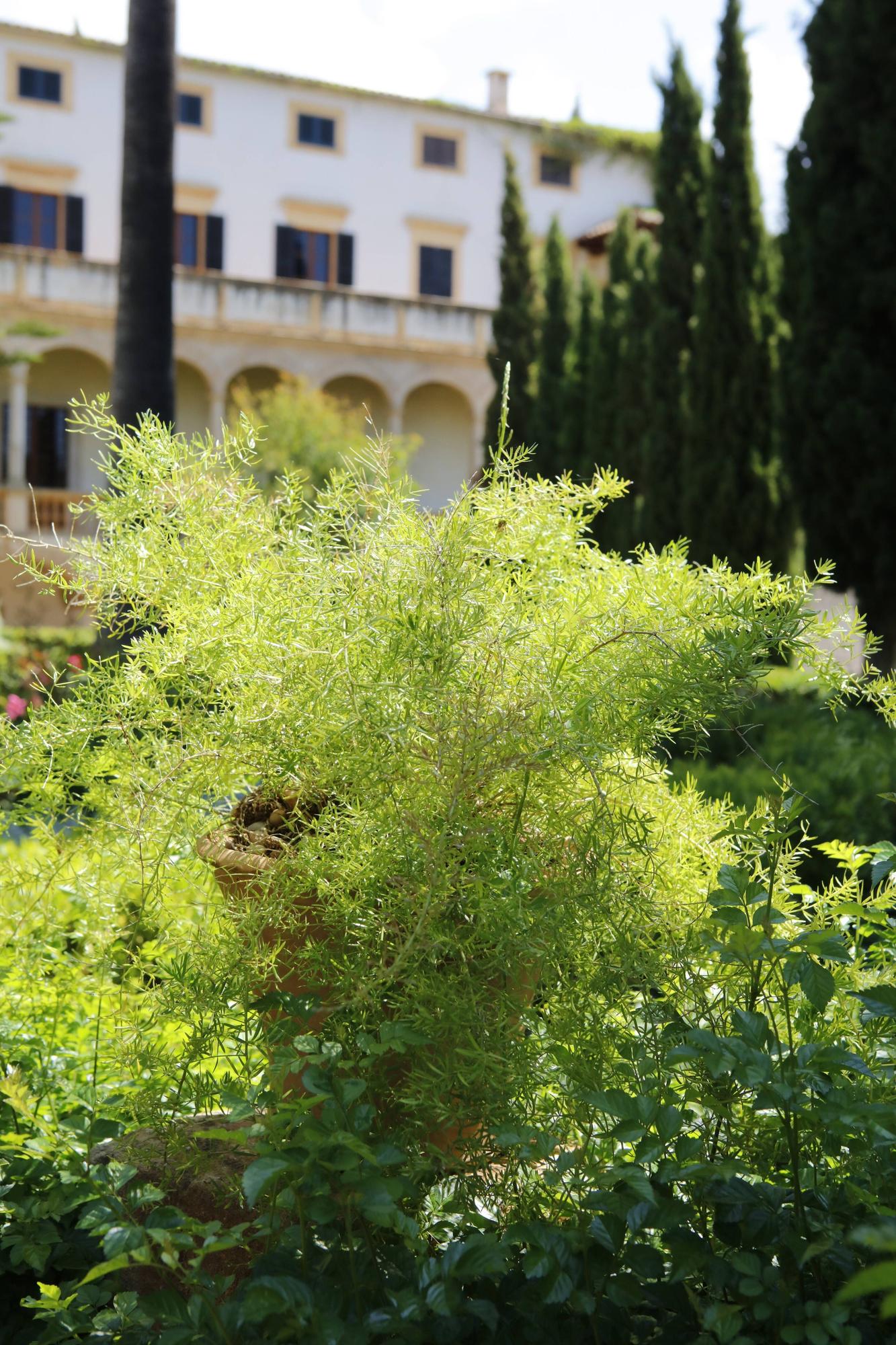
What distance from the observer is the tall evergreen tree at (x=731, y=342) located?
1310cm

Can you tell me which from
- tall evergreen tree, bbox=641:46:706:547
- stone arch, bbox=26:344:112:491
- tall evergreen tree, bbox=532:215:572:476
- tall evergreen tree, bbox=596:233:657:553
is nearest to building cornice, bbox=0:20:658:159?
stone arch, bbox=26:344:112:491

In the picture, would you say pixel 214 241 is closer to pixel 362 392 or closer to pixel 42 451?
pixel 362 392

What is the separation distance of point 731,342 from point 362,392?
12360mm

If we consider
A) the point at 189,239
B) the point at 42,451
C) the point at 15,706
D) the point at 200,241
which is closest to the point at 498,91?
the point at 200,241

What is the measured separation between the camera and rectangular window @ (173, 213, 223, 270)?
23562 millimetres

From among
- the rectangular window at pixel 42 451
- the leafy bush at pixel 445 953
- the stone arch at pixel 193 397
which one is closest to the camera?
the leafy bush at pixel 445 953

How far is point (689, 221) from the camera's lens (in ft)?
47.7

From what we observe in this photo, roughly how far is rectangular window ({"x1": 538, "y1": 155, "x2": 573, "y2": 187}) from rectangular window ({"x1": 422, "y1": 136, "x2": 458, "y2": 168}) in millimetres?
1896

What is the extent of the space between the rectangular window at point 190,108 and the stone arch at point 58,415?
4.82 meters

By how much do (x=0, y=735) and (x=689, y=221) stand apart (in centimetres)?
1403

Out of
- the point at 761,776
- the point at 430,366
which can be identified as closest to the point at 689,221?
the point at 430,366

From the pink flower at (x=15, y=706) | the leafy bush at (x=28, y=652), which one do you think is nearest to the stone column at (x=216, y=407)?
the leafy bush at (x=28, y=652)

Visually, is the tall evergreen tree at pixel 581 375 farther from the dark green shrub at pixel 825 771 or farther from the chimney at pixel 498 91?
the dark green shrub at pixel 825 771

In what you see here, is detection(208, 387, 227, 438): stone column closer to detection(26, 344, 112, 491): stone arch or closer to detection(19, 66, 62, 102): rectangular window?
detection(26, 344, 112, 491): stone arch
